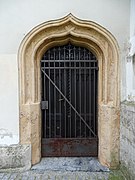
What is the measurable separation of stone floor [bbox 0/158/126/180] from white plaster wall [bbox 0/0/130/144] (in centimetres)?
160

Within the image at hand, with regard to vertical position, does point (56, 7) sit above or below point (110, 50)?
above

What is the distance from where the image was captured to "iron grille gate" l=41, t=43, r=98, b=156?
185 inches

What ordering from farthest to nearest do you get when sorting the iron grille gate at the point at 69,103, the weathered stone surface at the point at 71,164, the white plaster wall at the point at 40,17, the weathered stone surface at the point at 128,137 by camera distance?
1. the iron grille gate at the point at 69,103
2. the weathered stone surface at the point at 71,164
3. the white plaster wall at the point at 40,17
4. the weathered stone surface at the point at 128,137

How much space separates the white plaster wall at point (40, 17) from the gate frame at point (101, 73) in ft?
0.37

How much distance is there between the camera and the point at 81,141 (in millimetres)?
4746

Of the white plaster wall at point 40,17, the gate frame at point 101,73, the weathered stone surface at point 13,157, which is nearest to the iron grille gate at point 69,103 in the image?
the gate frame at point 101,73

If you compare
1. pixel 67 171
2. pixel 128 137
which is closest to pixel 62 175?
pixel 67 171

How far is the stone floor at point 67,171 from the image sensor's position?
408cm

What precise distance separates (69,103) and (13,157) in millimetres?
1509

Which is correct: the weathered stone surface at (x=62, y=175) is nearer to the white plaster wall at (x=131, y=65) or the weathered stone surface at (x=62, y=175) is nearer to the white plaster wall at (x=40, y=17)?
the white plaster wall at (x=131, y=65)

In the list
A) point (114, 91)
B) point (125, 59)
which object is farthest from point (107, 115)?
point (125, 59)

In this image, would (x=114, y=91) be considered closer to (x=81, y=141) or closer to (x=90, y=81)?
(x=90, y=81)

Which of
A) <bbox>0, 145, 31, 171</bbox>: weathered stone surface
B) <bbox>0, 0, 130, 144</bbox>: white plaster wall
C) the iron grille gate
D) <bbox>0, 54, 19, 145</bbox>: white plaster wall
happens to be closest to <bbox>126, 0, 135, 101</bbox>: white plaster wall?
<bbox>0, 0, 130, 144</bbox>: white plaster wall

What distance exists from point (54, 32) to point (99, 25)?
862 mm
